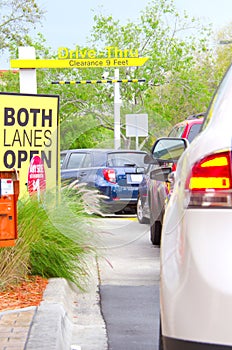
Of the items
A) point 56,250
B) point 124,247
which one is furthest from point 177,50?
point 56,250

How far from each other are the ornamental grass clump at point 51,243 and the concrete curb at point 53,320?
244 mm

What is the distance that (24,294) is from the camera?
665cm

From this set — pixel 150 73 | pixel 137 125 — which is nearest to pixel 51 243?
pixel 137 125

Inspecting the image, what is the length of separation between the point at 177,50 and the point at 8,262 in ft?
114

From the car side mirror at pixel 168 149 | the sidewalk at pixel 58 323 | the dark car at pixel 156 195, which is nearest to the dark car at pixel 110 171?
the dark car at pixel 156 195

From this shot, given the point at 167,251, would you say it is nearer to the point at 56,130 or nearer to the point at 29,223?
the point at 29,223

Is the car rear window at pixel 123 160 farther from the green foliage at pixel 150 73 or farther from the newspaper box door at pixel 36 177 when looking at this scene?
the green foliage at pixel 150 73

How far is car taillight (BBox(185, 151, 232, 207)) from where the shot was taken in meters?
2.86

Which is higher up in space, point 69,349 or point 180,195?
point 180,195

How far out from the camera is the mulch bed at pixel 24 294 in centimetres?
629

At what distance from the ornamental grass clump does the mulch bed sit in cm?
9

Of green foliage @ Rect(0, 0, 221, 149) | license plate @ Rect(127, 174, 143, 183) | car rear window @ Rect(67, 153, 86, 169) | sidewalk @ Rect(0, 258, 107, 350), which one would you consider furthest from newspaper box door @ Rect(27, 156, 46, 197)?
green foliage @ Rect(0, 0, 221, 149)

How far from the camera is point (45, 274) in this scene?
741cm

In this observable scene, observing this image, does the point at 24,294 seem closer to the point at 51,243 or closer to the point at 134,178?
the point at 51,243
